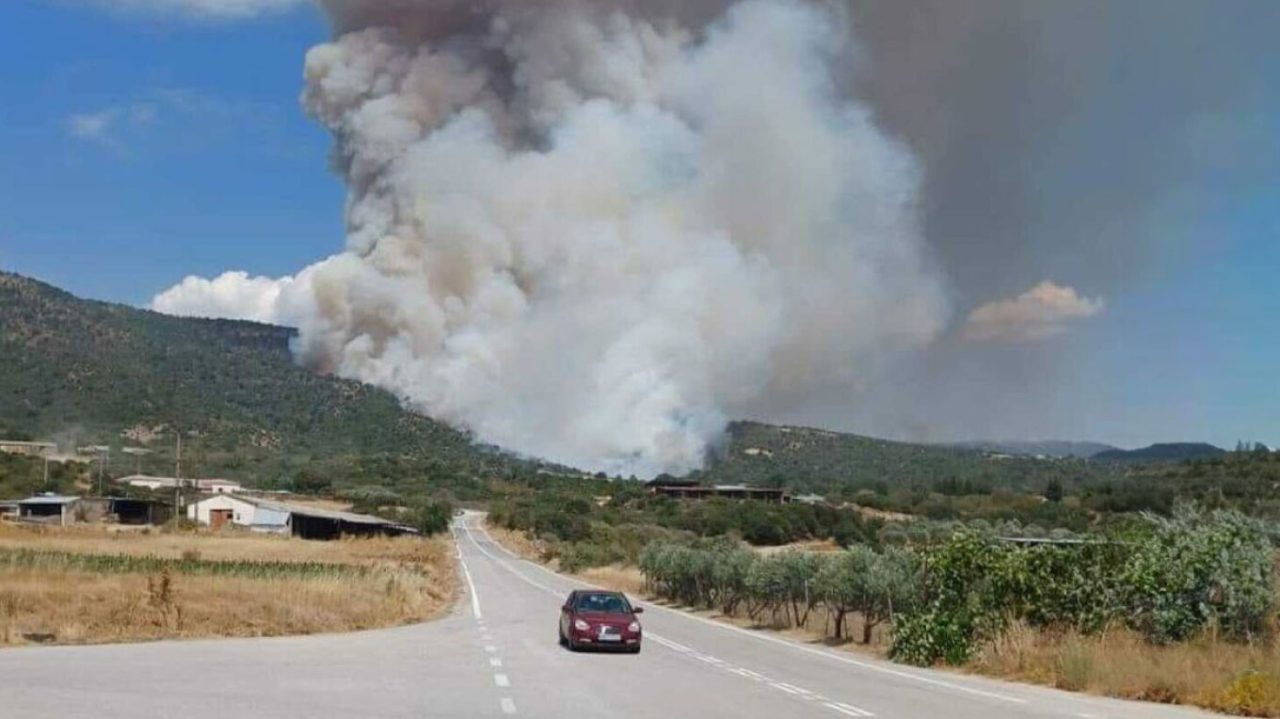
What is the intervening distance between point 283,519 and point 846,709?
245 ft

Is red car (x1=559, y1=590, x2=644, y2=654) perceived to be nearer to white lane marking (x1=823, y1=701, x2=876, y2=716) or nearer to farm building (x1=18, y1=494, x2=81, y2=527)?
white lane marking (x1=823, y1=701, x2=876, y2=716)

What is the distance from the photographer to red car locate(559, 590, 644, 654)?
2411cm

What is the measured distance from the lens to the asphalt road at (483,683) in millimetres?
13945

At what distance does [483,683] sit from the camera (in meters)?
17.1

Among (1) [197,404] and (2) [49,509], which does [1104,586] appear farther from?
(1) [197,404]

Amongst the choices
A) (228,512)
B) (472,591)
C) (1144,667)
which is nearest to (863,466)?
(228,512)

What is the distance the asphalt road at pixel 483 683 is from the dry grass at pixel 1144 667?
642 millimetres

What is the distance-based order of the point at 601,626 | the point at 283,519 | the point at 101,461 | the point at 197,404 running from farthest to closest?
1. the point at 197,404
2. the point at 101,461
3. the point at 283,519
4. the point at 601,626

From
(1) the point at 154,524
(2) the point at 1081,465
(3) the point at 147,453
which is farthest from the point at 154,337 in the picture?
(2) the point at 1081,465

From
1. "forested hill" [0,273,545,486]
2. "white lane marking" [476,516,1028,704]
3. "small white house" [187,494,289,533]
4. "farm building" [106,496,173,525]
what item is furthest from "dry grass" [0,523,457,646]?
"forested hill" [0,273,545,486]

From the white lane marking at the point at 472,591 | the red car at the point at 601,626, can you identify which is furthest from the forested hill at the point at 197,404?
the red car at the point at 601,626

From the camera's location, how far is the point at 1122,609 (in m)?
23.0

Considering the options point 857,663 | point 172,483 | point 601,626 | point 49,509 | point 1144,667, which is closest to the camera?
point 1144,667

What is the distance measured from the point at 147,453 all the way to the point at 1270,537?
361 ft
